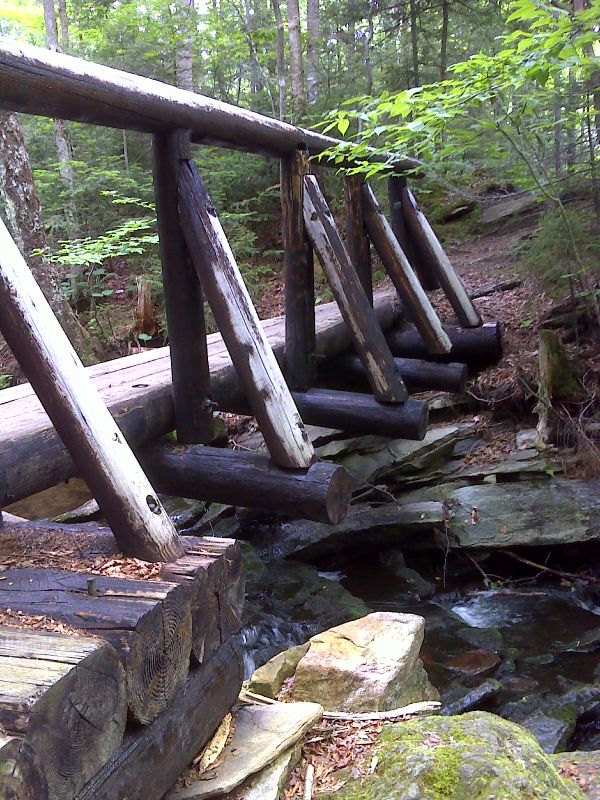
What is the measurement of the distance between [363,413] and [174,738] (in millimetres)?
3388

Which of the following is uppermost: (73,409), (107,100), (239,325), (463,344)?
(107,100)

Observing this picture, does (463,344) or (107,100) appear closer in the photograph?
(107,100)

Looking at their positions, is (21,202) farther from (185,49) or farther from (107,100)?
(185,49)

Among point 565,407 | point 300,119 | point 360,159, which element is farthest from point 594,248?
point 300,119

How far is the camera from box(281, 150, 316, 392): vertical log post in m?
5.09

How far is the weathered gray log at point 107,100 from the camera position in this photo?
2.62 meters

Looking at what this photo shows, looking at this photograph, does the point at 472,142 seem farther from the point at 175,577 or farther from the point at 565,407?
the point at 175,577

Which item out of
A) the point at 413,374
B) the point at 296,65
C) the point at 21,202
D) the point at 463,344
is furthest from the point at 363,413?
the point at 296,65

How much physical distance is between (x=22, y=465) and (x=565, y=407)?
5.33 meters

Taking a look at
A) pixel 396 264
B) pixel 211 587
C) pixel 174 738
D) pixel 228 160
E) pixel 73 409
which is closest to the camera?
pixel 174 738

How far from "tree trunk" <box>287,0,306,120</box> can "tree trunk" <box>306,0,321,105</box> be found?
0.45m

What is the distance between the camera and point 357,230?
6500 millimetres

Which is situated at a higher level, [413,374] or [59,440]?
[59,440]

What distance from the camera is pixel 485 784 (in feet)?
7.01
